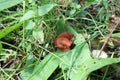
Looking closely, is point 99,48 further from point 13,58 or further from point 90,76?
point 13,58

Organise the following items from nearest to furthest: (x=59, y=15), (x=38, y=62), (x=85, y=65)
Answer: (x=85, y=65), (x=38, y=62), (x=59, y=15)

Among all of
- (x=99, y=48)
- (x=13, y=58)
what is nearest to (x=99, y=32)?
(x=99, y=48)

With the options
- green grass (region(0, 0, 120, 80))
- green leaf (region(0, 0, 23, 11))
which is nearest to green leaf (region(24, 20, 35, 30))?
green grass (region(0, 0, 120, 80))

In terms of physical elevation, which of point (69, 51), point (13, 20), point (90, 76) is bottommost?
point (90, 76)

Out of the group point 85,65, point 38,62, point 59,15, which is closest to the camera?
point 85,65

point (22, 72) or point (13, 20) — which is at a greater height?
point (13, 20)

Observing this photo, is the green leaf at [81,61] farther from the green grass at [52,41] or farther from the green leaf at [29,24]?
the green leaf at [29,24]

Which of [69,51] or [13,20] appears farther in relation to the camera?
[13,20]

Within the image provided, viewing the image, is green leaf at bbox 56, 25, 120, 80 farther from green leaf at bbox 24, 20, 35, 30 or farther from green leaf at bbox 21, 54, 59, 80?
green leaf at bbox 24, 20, 35, 30
